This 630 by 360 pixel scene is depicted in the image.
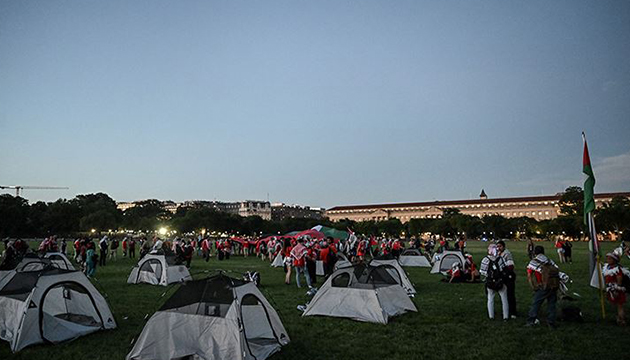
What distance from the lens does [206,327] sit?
25.9 feet

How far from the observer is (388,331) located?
33.1 ft

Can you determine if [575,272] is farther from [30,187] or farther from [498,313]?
[30,187]

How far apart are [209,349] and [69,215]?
355 feet

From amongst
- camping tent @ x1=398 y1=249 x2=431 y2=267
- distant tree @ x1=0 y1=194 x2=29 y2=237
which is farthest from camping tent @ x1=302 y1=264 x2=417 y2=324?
distant tree @ x1=0 y1=194 x2=29 y2=237

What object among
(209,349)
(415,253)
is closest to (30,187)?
(415,253)

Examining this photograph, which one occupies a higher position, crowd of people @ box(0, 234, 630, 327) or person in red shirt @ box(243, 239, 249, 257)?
crowd of people @ box(0, 234, 630, 327)

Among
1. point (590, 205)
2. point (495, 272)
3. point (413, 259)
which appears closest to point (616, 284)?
point (590, 205)

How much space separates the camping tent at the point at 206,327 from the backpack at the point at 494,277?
5481 mm

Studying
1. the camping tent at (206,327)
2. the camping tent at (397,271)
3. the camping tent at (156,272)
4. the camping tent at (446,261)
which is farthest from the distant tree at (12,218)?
the camping tent at (206,327)

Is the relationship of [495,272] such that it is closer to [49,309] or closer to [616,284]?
[616,284]

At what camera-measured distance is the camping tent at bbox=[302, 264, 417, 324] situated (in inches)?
437

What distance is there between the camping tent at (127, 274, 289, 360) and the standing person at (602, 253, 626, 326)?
7950 mm

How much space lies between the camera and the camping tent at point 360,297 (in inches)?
437

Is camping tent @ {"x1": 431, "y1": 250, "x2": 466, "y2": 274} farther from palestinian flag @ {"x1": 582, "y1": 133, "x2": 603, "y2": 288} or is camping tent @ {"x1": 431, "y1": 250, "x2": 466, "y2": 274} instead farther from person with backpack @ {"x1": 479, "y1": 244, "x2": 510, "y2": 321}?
person with backpack @ {"x1": 479, "y1": 244, "x2": 510, "y2": 321}
